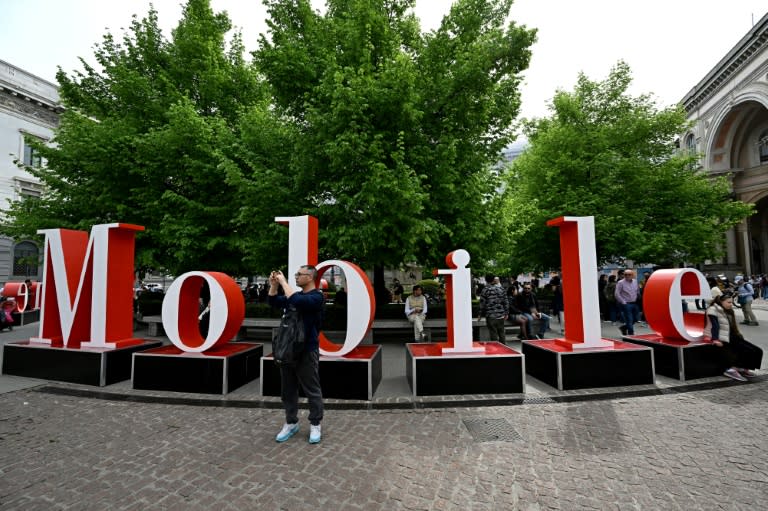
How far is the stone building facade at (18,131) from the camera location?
24.5 m

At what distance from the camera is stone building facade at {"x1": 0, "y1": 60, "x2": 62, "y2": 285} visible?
24.5 meters

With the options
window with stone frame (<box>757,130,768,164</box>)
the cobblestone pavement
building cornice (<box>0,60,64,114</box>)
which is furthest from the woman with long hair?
window with stone frame (<box>757,130,768,164</box>)

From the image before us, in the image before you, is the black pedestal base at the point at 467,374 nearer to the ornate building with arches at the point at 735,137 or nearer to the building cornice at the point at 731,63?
the building cornice at the point at 731,63

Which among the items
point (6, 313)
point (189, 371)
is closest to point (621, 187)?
point (189, 371)

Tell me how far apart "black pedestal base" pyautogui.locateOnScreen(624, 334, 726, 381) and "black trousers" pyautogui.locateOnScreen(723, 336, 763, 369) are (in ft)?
0.40

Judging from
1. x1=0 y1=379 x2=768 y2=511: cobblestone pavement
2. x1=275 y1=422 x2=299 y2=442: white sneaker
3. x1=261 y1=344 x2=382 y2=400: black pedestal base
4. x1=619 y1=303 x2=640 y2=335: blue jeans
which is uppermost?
x1=619 y1=303 x2=640 y2=335: blue jeans

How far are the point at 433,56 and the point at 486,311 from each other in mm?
7473

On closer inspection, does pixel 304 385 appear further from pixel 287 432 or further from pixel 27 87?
pixel 27 87

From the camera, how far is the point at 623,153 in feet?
58.6

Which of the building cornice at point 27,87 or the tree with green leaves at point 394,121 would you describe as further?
the building cornice at point 27,87

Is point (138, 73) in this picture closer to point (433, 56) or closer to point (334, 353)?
point (433, 56)

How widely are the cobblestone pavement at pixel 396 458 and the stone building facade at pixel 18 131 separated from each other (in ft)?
89.6

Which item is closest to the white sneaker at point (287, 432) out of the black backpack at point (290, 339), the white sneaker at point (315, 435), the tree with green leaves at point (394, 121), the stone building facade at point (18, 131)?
the white sneaker at point (315, 435)

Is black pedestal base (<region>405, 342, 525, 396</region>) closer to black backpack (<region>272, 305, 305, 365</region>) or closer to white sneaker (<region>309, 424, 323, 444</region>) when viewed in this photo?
white sneaker (<region>309, 424, 323, 444</region>)
